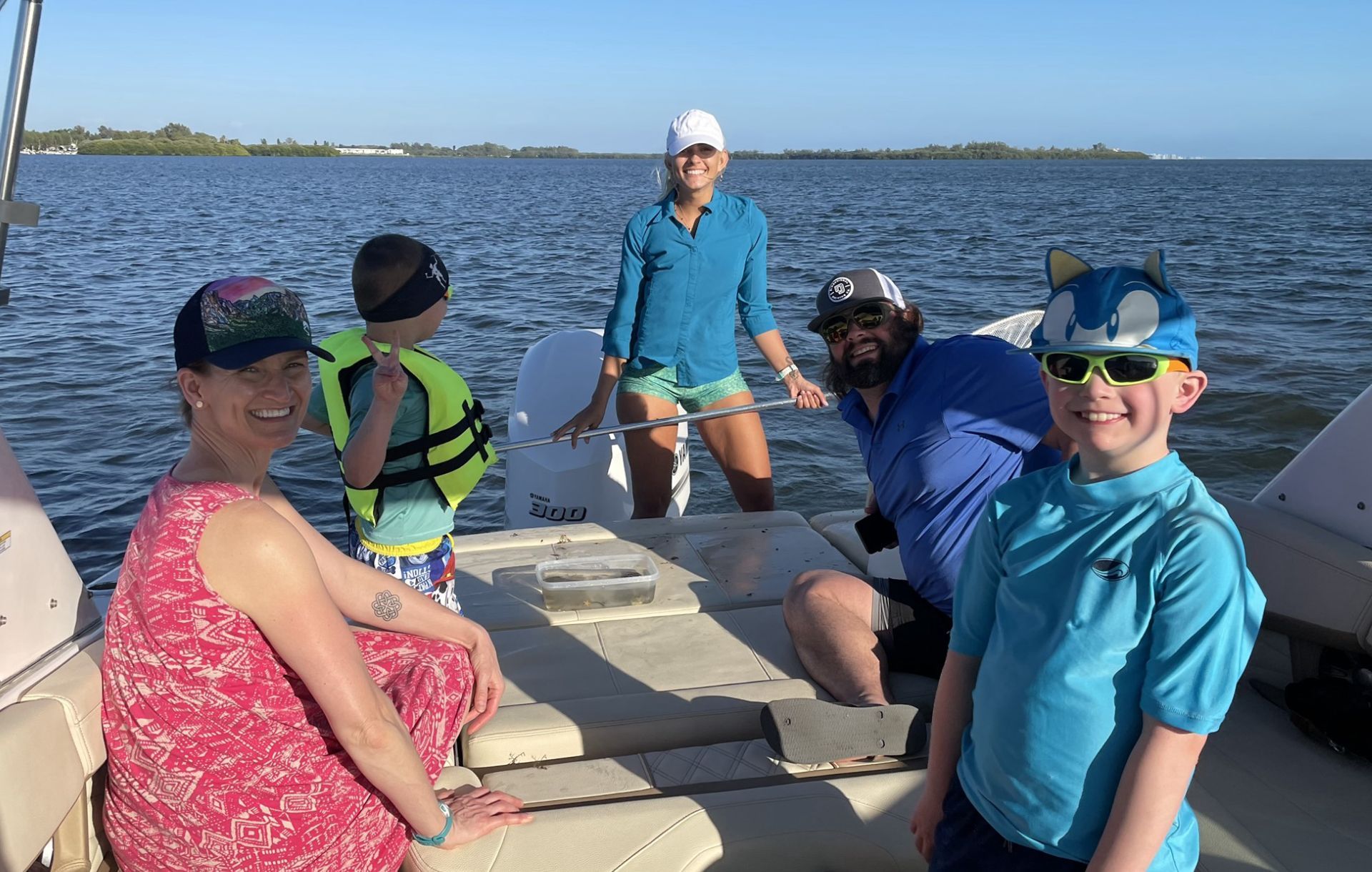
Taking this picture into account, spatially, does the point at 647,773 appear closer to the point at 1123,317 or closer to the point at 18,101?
the point at 1123,317

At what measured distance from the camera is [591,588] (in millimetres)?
3258

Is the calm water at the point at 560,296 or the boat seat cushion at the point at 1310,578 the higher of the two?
the boat seat cushion at the point at 1310,578

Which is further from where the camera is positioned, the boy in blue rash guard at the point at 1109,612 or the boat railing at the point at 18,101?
the boat railing at the point at 18,101

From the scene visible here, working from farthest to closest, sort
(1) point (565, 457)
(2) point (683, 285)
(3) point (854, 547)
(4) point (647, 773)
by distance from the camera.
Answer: (1) point (565, 457)
(2) point (683, 285)
(3) point (854, 547)
(4) point (647, 773)

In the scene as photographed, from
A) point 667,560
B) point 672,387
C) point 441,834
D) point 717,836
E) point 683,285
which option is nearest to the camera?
point 441,834

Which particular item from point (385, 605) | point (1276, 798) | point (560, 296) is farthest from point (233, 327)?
point (560, 296)

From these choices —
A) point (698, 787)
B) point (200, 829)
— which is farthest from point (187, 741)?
point (698, 787)

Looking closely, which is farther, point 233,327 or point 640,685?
point 640,685

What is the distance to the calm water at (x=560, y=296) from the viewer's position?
848cm

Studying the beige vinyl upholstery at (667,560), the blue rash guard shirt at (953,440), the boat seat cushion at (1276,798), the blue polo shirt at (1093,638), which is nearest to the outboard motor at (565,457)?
the beige vinyl upholstery at (667,560)

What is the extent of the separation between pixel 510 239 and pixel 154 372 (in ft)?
47.7

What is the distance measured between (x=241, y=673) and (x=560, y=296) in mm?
14348

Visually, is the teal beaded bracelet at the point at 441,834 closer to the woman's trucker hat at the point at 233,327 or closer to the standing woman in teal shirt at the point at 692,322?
the woman's trucker hat at the point at 233,327

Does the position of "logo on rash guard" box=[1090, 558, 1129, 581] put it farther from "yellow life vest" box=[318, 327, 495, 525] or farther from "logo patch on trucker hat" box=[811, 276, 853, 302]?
"yellow life vest" box=[318, 327, 495, 525]
